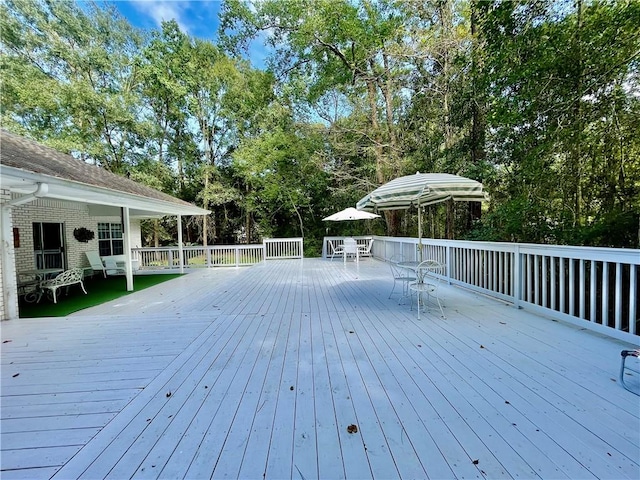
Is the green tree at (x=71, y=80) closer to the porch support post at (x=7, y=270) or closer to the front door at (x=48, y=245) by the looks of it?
the front door at (x=48, y=245)

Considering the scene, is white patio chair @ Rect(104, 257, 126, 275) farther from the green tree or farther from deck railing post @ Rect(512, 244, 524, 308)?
deck railing post @ Rect(512, 244, 524, 308)

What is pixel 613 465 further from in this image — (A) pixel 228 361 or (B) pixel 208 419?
(A) pixel 228 361

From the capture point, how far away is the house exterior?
4445 millimetres

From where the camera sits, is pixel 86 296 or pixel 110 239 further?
pixel 110 239

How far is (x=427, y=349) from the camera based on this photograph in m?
3.03

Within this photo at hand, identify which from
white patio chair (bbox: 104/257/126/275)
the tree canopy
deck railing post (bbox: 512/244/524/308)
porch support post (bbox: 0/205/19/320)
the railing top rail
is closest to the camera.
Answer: the railing top rail

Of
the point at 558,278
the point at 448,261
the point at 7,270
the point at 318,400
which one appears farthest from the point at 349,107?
the point at 318,400

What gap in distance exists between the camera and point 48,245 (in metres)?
7.97

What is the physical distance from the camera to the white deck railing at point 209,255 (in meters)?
11.0

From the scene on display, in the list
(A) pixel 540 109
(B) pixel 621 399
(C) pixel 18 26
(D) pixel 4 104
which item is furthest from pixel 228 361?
(C) pixel 18 26

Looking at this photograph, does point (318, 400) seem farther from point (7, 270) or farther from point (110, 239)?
point (110, 239)

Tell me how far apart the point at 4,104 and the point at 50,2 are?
5.25 m

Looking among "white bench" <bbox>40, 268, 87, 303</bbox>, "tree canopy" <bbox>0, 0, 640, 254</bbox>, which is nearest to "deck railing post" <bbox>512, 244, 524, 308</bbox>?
"tree canopy" <bbox>0, 0, 640, 254</bbox>

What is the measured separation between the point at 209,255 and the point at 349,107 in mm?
10008
